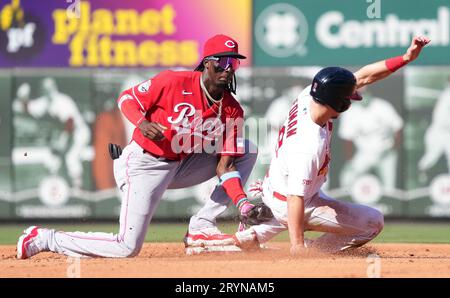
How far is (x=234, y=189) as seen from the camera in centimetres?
702

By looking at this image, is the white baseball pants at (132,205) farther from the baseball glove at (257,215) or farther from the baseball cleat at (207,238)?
the baseball glove at (257,215)

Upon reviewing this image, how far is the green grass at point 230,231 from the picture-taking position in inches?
388

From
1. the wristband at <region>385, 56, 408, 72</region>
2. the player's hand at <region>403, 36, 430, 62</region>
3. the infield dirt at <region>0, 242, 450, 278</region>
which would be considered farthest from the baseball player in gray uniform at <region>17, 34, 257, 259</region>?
the player's hand at <region>403, 36, 430, 62</region>

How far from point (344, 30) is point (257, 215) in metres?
6.46

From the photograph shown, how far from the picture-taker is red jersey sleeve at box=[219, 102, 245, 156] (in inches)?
278

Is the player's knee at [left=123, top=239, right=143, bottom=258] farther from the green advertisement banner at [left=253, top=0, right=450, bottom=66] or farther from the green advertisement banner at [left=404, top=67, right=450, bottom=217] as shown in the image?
the green advertisement banner at [left=253, top=0, right=450, bottom=66]

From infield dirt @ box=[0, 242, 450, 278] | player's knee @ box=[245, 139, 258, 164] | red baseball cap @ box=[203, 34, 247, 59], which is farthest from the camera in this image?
player's knee @ box=[245, 139, 258, 164]

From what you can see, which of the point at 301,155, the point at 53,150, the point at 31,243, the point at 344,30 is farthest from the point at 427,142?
the point at 31,243

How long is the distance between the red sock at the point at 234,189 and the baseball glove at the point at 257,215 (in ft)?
0.42

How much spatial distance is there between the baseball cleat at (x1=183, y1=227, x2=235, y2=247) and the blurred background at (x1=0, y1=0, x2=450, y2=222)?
4780 mm

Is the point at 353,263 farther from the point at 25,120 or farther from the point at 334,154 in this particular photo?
the point at 25,120

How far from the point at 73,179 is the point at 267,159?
8.40 feet

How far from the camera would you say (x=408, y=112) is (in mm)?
12531
